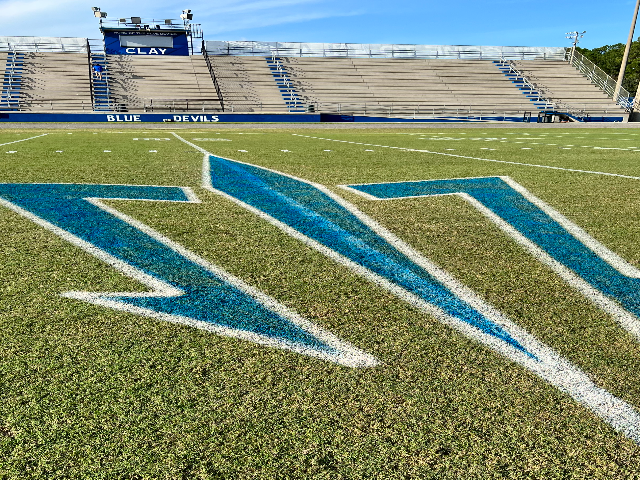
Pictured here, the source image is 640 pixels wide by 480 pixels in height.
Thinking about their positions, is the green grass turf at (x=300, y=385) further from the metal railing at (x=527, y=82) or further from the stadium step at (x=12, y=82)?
the metal railing at (x=527, y=82)

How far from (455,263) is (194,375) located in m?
1.95

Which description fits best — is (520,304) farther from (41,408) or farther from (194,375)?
(41,408)

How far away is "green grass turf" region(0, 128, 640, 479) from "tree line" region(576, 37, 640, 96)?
259ft

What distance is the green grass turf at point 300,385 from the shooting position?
157 centimetres

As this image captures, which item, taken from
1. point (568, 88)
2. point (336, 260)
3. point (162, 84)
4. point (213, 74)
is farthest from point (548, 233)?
point (568, 88)

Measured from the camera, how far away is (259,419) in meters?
1.76

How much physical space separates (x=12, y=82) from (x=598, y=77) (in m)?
40.1

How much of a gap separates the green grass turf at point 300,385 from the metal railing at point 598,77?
3872cm

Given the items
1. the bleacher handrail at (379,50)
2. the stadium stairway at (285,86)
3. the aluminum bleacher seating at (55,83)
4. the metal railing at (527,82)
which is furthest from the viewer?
the bleacher handrail at (379,50)

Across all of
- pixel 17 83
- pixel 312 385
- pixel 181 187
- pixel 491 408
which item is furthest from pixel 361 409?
pixel 17 83

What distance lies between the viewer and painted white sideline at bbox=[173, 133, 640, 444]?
5.89 feet

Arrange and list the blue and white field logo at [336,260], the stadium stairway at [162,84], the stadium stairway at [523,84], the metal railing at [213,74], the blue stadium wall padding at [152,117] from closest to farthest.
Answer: the blue and white field logo at [336,260]
the blue stadium wall padding at [152,117]
the stadium stairway at [162,84]
the metal railing at [213,74]
the stadium stairway at [523,84]

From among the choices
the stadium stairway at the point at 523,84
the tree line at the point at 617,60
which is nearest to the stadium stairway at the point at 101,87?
the stadium stairway at the point at 523,84

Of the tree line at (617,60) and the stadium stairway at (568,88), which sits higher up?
the tree line at (617,60)
